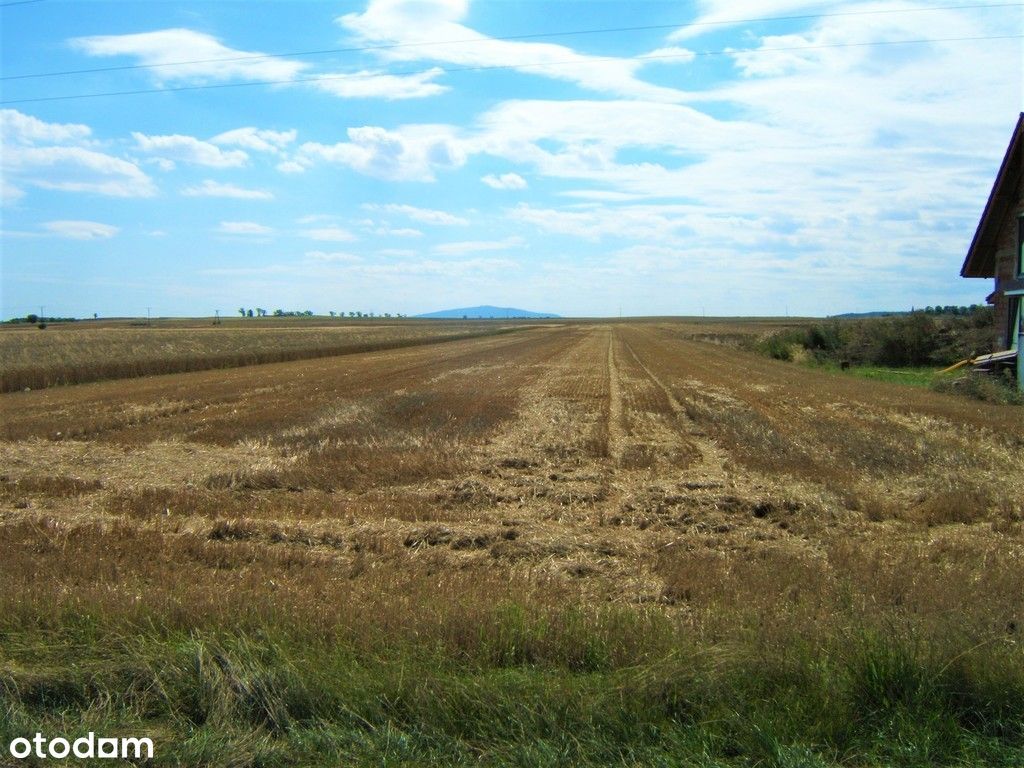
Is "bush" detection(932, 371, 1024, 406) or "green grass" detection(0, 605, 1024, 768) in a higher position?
"bush" detection(932, 371, 1024, 406)

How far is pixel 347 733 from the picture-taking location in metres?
5.23

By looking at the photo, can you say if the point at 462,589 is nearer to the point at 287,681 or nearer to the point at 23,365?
the point at 287,681

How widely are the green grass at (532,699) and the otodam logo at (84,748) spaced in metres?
0.08

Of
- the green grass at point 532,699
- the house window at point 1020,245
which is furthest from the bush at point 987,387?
the green grass at point 532,699

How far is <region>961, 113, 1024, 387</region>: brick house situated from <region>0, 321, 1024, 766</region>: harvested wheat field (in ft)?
42.6

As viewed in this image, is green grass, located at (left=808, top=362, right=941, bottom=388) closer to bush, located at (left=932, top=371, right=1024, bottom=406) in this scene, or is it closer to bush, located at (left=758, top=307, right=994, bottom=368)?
bush, located at (left=758, top=307, right=994, bottom=368)

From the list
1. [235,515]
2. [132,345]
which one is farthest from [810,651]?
[132,345]

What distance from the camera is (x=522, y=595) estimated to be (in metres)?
7.53

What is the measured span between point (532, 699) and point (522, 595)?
2.06 meters

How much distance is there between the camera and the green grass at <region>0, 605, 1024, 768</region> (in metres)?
5.09

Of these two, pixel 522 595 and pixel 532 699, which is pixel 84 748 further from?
pixel 522 595

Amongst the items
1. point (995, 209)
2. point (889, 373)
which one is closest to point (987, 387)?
point (995, 209)

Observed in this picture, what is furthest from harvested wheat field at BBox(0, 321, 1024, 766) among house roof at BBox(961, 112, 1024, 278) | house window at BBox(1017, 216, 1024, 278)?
house roof at BBox(961, 112, 1024, 278)

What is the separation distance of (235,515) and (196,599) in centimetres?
423
